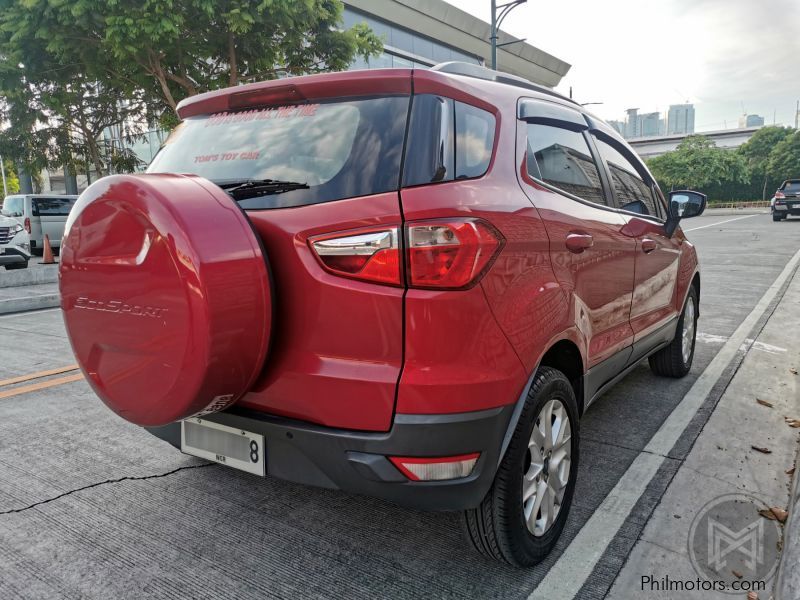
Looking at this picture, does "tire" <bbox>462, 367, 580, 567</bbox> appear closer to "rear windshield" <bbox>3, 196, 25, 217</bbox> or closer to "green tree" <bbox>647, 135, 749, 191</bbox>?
"rear windshield" <bbox>3, 196, 25, 217</bbox>

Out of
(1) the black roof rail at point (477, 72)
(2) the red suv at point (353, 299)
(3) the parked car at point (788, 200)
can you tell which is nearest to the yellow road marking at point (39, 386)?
(2) the red suv at point (353, 299)

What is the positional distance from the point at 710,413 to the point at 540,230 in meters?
2.41

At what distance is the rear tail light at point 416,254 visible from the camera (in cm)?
184

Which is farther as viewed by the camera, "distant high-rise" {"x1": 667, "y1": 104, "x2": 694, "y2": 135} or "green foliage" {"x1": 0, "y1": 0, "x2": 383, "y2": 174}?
"distant high-rise" {"x1": 667, "y1": 104, "x2": 694, "y2": 135}

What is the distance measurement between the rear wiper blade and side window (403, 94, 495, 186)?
1.25 ft

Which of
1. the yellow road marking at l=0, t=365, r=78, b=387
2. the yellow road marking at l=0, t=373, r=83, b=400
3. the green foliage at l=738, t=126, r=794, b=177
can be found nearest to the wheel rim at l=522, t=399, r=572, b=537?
the yellow road marking at l=0, t=373, r=83, b=400

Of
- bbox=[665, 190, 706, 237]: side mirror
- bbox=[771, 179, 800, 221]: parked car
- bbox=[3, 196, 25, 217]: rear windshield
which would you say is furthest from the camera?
bbox=[771, 179, 800, 221]: parked car

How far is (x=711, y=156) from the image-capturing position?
206 ft

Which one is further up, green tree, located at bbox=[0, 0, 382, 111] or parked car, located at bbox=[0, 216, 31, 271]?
green tree, located at bbox=[0, 0, 382, 111]

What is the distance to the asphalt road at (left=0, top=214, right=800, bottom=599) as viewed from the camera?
2.20 meters

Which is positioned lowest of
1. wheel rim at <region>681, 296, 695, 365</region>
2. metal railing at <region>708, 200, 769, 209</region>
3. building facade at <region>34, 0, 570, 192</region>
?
metal railing at <region>708, 200, 769, 209</region>

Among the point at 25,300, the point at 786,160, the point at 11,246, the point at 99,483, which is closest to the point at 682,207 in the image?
the point at 99,483

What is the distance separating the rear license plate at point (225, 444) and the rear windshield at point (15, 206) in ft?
59.3

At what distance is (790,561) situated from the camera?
2189mm
